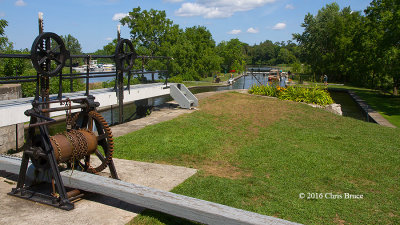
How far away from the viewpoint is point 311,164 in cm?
748

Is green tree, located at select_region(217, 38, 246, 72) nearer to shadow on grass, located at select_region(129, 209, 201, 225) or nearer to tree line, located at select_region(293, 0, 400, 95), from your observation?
tree line, located at select_region(293, 0, 400, 95)

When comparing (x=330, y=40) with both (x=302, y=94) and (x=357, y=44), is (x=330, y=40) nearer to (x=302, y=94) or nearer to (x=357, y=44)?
(x=357, y=44)

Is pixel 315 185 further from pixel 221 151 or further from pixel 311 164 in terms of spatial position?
pixel 221 151

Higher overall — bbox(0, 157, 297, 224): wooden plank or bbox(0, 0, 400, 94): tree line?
bbox(0, 0, 400, 94): tree line

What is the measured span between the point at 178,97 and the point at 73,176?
1044 centimetres

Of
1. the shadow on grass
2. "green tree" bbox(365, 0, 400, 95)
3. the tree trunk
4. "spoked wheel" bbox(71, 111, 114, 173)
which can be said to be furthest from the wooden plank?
the tree trunk

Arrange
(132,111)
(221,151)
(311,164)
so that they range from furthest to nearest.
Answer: (132,111), (221,151), (311,164)

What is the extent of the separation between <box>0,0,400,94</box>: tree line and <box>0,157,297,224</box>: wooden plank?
271 inches

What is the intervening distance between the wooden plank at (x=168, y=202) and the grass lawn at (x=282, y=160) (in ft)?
1.24

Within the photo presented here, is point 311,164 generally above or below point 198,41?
below

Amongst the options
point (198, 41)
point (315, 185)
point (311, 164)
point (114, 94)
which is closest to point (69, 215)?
point (315, 185)

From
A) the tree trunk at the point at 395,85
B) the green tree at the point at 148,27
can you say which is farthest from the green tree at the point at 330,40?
the green tree at the point at 148,27

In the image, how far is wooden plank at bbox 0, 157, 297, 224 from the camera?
3.89m

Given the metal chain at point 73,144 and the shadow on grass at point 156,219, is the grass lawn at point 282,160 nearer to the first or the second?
the shadow on grass at point 156,219
